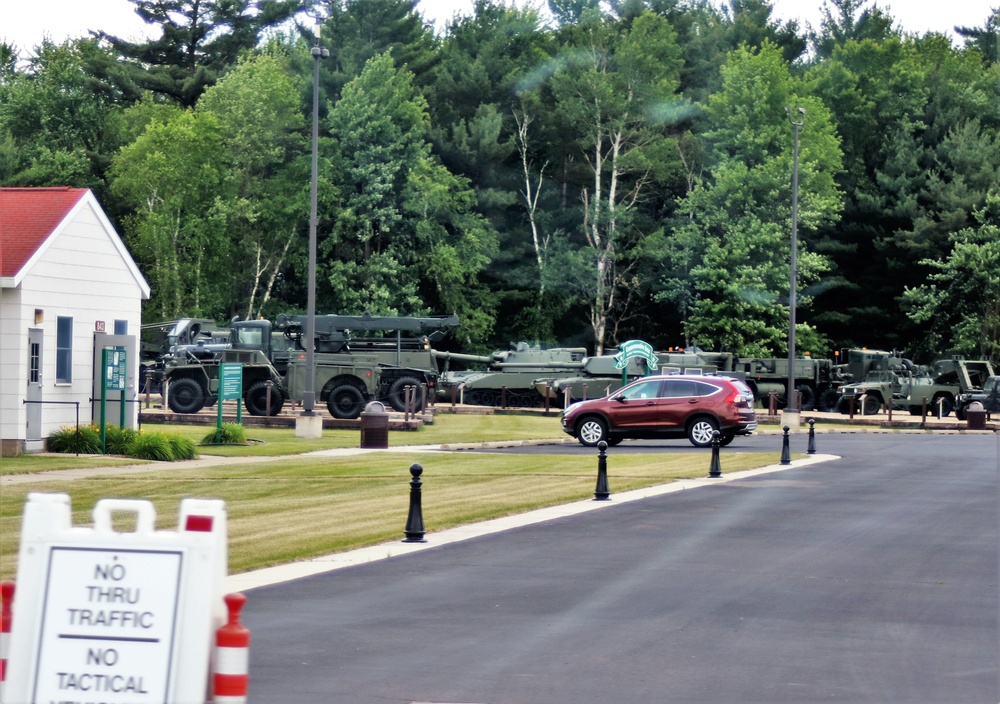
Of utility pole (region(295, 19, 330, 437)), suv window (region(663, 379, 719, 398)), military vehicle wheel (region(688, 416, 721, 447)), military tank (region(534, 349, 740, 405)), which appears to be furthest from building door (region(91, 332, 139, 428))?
military tank (region(534, 349, 740, 405))

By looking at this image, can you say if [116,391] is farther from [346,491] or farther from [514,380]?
[514,380]

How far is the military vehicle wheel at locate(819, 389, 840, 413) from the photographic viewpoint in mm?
54750

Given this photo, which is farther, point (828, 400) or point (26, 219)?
point (828, 400)

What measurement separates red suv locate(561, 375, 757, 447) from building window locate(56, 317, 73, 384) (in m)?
11.4

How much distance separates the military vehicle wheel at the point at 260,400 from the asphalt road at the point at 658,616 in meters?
21.8

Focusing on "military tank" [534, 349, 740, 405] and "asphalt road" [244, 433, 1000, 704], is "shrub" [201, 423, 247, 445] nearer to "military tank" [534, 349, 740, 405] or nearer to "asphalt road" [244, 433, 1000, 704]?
"asphalt road" [244, 433, 1000, 704]

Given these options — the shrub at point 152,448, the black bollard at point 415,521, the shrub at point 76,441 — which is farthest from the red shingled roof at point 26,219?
the black bollard at point 415,521

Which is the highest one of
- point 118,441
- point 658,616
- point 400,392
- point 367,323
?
point 367,323

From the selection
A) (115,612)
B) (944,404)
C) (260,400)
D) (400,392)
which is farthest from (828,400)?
(115,612)

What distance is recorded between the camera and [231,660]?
19.2 feet

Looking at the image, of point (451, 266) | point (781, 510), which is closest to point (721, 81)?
point (451, 266)

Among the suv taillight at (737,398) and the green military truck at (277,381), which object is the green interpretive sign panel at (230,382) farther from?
the suv taillight at (737,398)

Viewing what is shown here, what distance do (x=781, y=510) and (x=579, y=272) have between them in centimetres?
5212

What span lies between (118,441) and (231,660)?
2181 cm
